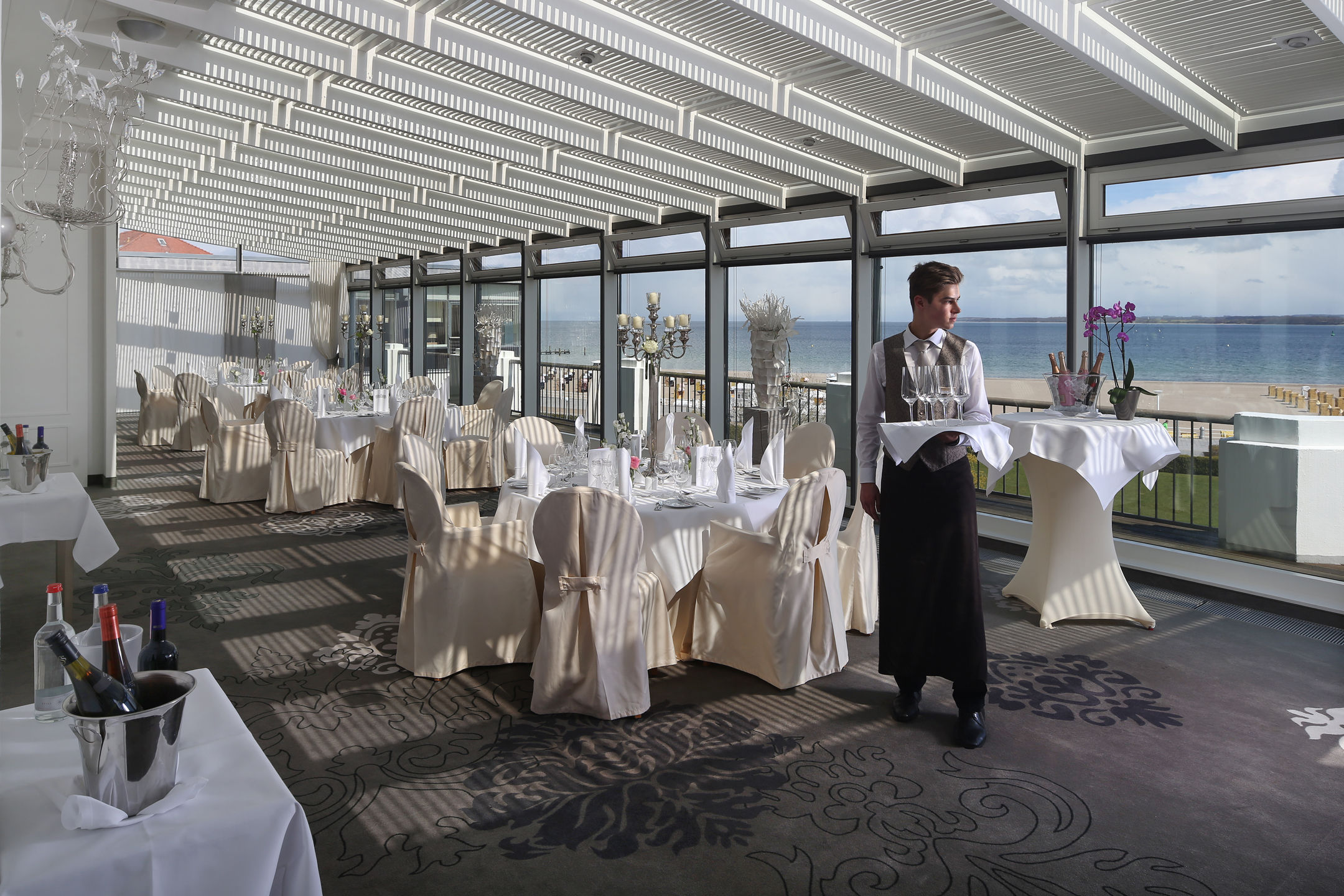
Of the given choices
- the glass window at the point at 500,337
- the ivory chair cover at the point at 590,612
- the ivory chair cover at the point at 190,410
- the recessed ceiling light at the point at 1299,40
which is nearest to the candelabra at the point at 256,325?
the ivory chair cover at the point at 190,410

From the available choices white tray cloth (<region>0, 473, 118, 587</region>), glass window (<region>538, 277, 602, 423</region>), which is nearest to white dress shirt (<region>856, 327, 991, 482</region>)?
white tray cloth (<region>0, 473, 118, 587</region>)

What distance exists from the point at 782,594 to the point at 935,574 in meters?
0.85

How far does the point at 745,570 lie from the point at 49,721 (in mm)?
2972

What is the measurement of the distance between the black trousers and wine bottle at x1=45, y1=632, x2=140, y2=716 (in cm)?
272

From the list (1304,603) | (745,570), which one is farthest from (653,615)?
(1304,603)

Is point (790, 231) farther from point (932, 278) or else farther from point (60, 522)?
point (60, 522)

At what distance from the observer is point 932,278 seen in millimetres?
3449

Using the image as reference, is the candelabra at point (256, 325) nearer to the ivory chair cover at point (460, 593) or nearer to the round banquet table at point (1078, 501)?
the ivory chair cover at point (460, 593)

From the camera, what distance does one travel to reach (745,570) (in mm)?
4254

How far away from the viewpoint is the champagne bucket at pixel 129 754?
1406 millimetres

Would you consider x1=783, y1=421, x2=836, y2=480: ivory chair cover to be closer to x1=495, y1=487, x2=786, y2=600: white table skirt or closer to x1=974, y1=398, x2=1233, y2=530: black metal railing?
x1=495, y1=487, x2=786, y2=600: white table skirt

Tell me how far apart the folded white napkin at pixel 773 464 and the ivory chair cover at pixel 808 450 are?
519mm

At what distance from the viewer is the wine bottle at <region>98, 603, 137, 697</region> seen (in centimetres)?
151

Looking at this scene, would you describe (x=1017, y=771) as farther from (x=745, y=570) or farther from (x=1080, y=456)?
(x=1080, y=456)
